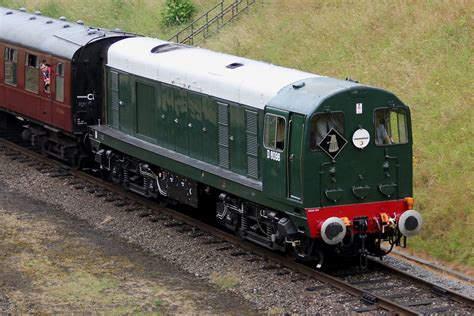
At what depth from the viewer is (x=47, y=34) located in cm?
2536

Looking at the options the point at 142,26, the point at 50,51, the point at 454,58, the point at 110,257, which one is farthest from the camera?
the point at 142,26

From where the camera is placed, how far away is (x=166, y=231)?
20281 millimetres

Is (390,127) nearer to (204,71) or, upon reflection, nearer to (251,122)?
(251,122)

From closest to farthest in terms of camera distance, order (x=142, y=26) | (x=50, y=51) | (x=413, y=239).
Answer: (x=413, y=239) < (x=50, y=51) < (x=142, y=26)

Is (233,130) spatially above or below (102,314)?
above

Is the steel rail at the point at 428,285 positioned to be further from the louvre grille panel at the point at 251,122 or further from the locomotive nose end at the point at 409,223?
the louvre grille panel at the point at 251,122

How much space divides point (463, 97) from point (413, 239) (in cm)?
605

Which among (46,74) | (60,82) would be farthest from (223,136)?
(46,74)

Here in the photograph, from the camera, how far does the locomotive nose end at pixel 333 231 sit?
1603 cm

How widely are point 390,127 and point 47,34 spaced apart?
11554 mm

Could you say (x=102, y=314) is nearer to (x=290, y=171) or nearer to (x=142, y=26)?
(x=290, y=171)

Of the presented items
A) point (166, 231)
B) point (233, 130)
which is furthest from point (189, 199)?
point (233, 130)

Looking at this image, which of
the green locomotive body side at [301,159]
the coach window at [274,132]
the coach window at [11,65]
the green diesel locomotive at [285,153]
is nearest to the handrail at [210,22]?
the coach window at [11,65]

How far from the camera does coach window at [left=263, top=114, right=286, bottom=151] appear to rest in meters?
16.7
